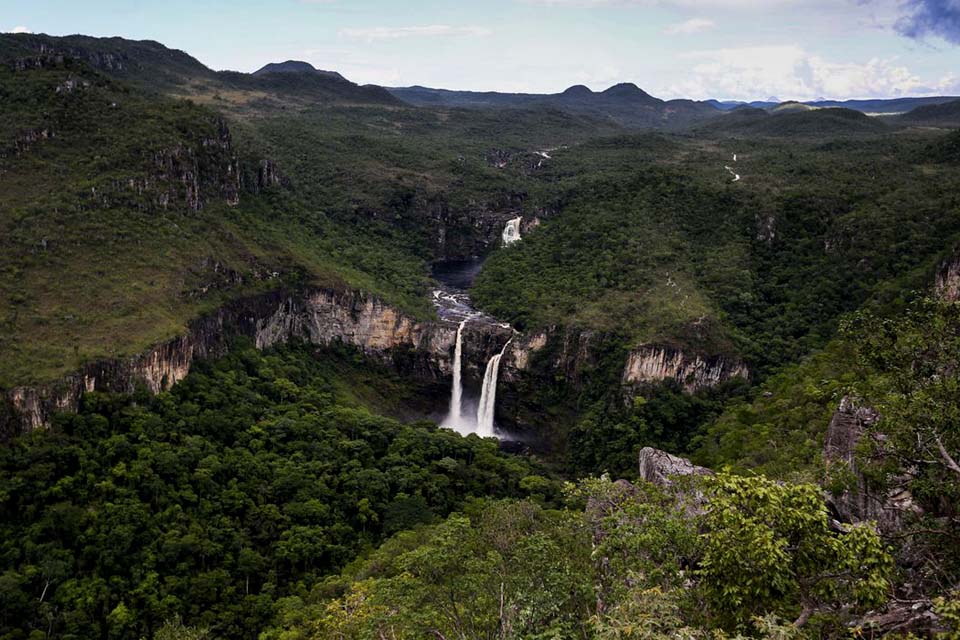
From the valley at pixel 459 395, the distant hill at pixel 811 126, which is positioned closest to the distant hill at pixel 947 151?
the valley at pixel 459 395

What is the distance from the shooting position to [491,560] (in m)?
16.8

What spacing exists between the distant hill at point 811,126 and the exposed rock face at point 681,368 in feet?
345

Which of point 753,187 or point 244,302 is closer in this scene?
point 244,302

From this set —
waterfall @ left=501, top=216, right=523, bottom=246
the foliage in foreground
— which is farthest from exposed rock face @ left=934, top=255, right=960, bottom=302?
waterfall @ left=501, top=216, right=523, bottom=246

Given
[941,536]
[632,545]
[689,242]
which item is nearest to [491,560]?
[632,545]

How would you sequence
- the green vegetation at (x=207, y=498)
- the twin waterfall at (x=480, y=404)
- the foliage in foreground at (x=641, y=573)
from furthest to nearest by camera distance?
1. the twin waterfall at (x=480, y=404)
2. the green vegetation at (x=207, y=498)
3. the foliage in foreground at (x=641, y=573)

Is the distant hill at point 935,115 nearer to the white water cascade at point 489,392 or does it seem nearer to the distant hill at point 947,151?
the distant hill at point 947,151

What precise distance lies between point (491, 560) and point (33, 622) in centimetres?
2118

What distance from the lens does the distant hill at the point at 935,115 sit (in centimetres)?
15871

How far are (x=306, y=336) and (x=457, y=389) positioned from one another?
591 inches

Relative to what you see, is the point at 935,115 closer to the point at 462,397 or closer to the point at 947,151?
the point at 947,151

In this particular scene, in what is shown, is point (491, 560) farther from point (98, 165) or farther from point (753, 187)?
point (753, 187)

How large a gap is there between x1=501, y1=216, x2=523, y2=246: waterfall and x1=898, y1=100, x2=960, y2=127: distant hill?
12741 centimetres

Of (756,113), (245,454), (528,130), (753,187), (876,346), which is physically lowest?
(245,454)
